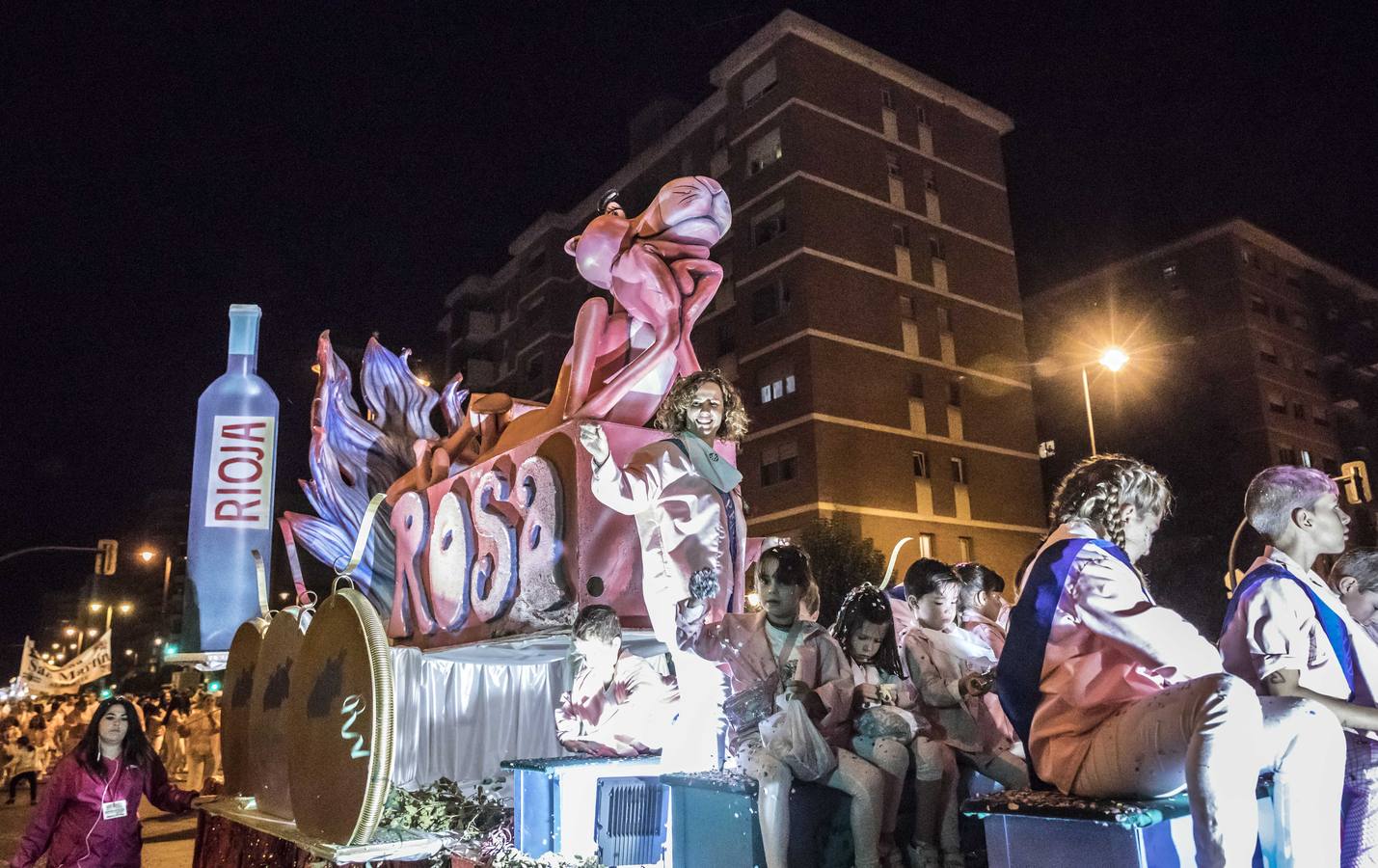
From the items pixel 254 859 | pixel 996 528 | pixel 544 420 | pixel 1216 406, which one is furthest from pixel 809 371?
pixel 254 859

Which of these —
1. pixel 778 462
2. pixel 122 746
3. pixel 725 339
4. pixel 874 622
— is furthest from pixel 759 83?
pixel 122 746

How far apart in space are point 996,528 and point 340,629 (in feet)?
99.0

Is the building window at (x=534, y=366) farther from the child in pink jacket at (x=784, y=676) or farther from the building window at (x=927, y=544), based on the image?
the child in pink jacket at (x=784, y=676)

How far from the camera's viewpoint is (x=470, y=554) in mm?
9133

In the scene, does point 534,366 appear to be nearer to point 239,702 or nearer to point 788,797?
point 239,702

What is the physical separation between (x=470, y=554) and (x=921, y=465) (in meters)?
22.9

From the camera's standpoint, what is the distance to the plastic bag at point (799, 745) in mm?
3873

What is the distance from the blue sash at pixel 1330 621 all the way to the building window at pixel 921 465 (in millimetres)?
26916

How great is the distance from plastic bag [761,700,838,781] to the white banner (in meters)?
22.0

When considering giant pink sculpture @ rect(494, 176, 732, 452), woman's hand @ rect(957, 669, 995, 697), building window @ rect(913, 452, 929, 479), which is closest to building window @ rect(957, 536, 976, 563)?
building window @ rect(913, 452, 929, 479)

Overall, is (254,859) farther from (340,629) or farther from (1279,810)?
(1279,810)

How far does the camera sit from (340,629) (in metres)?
3.19

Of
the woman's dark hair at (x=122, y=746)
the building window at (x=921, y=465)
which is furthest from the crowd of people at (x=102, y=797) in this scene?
the building window at (x=921, y=465)

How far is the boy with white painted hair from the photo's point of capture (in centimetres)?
322
